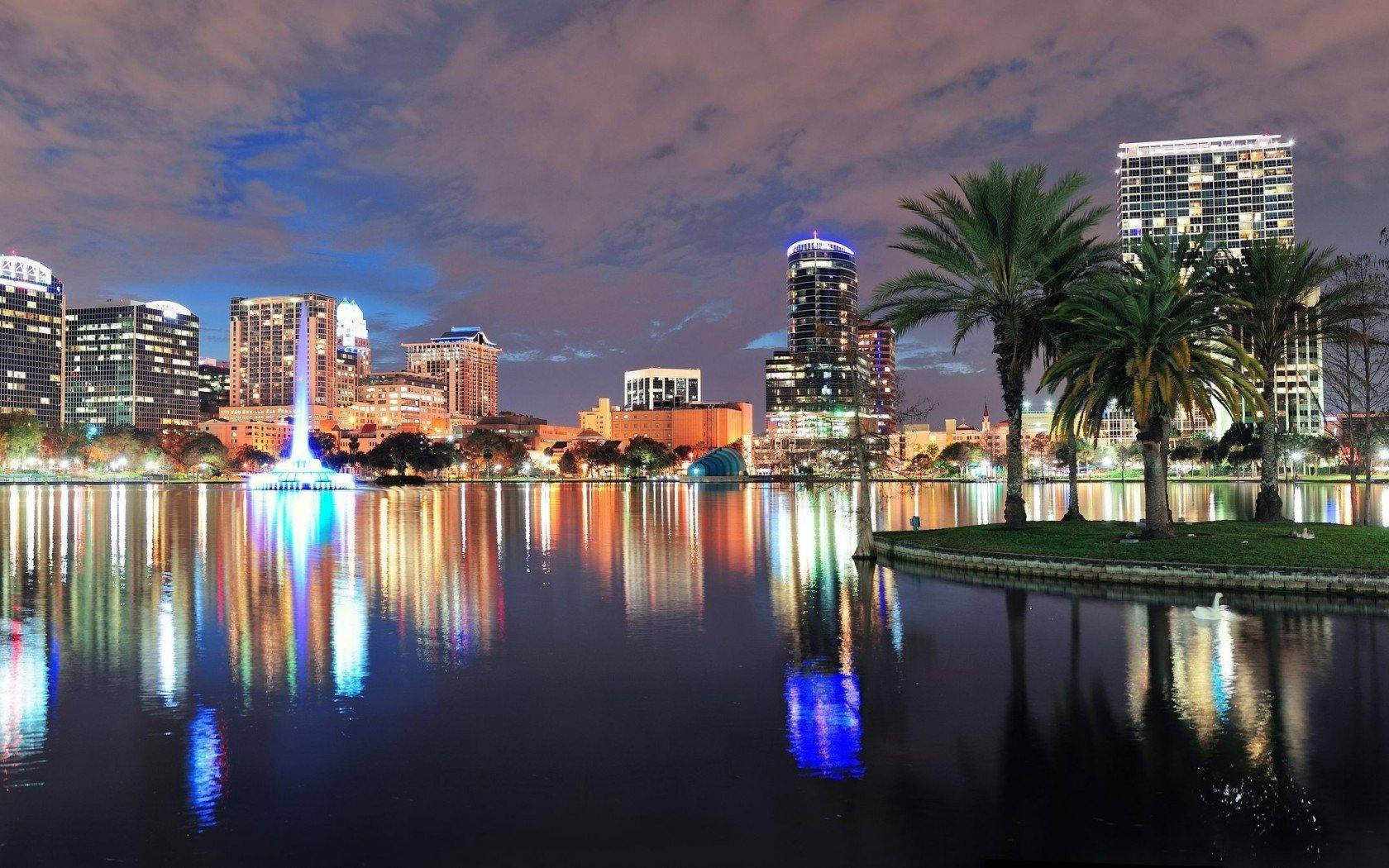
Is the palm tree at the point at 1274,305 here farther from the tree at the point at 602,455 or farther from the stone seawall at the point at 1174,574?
the tree at the point at 602,455

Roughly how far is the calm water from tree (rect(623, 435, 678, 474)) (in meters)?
152

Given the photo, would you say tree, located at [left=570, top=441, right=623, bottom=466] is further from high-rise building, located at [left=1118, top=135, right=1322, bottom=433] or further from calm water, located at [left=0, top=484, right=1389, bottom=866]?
calm water, located at [left=0, top=484, right=1389, bottom=866]

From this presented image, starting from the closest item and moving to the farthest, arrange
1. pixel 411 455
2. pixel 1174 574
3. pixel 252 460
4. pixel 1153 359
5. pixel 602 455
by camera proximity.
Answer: pixel 1174 574, pixel 1153 359, pixel 411 455, pixel 602 455, pixel 252 460

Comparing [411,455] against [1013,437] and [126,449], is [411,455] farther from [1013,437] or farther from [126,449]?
[1013,437]

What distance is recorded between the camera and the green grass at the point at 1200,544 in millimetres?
21594

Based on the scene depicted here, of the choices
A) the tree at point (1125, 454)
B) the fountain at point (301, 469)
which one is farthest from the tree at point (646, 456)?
the tree at point (1125, 454)

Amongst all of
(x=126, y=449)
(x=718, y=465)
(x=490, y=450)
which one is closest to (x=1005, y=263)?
(x=490, y=450)

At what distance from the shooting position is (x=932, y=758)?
9578mm

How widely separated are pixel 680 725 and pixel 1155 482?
20534mm

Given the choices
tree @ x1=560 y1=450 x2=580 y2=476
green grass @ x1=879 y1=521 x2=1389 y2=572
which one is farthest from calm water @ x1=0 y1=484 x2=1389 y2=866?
tree @ x1=560 y1=450 x2=580 y2=476

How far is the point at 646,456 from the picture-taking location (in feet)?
571

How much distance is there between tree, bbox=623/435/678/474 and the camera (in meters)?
174

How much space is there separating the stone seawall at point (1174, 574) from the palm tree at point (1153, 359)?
3.49 metres

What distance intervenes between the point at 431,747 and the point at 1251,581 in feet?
62.0
